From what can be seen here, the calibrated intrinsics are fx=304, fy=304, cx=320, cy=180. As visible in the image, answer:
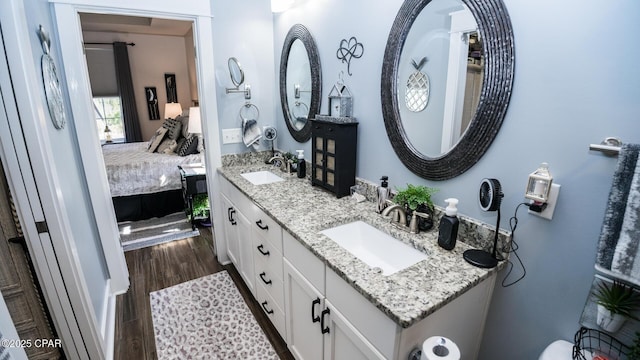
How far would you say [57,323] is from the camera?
4.88 ft

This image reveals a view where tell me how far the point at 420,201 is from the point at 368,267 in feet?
1.44

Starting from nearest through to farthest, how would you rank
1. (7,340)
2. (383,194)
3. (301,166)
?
(7,340), (383,194), (301,166)

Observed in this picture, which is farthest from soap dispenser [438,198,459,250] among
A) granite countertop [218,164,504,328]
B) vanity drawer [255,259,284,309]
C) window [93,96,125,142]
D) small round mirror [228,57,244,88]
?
window [93,96,125,142]

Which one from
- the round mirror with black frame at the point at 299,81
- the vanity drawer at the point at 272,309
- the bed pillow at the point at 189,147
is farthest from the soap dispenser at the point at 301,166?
the bed pillow at the point at 189,147

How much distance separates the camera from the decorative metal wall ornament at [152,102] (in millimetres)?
A: 5969

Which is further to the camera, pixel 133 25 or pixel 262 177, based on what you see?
pixel 133 25

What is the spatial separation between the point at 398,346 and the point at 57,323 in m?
1.63

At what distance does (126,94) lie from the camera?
5.70 meters

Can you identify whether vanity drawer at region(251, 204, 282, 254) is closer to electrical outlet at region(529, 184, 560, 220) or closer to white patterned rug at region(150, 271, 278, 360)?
white patterned rug at region(150, 271, 278, 360)

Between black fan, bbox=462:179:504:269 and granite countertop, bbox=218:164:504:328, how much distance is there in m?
0.03

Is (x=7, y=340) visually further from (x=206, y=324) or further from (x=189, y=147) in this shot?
(x=189, y=147)

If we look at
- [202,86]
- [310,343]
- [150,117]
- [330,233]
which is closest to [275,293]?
[310,343]

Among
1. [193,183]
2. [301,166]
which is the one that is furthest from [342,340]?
[193,183]

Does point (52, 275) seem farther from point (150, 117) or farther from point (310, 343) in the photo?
point (150, 117)
